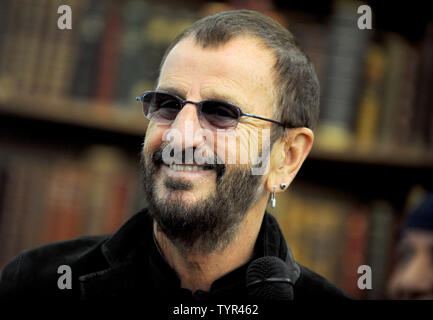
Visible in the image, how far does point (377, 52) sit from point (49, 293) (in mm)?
2738

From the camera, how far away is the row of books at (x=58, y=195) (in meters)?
3.42

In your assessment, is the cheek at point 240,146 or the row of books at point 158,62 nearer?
the cheek at point 240,146

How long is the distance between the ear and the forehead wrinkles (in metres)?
0.11

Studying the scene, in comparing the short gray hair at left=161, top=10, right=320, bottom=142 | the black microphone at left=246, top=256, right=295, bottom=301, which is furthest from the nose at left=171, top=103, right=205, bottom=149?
the black microphone at left=246, top=256, right=295, bottom=301

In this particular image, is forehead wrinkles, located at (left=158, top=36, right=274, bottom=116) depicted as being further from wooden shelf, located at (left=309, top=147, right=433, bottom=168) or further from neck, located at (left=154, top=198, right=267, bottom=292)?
wooden shelf, located at (left=309, top=147, right=433, bottom=168)

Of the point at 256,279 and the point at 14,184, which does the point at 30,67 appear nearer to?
the point at 14,184

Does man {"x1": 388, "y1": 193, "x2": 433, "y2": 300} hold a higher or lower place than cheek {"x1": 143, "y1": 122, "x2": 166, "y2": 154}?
lower

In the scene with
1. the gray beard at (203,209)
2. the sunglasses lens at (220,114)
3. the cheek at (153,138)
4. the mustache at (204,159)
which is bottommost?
the gray beard at (203,209)

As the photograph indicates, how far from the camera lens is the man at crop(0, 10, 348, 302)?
4.26 feet

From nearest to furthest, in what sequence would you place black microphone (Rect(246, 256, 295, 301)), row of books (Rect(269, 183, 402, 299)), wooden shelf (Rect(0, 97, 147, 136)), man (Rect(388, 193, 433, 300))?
1. black microphone (Rect(246, 256, 295, 301))
2. man (Rect(388, 193, 433, 300))
3. wooden shelf (Rect(0, 97, 147, 136))
4. row of books (Rect(269, 183, 402, 299))

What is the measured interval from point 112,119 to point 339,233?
1.54 meters

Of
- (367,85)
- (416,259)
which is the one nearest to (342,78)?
(367,85)

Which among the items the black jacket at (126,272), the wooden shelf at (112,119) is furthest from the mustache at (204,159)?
the wooden shelf at (112,119)

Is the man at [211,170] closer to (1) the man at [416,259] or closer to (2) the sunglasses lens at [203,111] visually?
(2) the sunglasses lens at [203,111]
